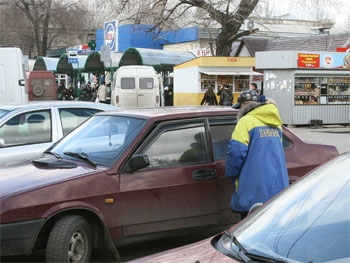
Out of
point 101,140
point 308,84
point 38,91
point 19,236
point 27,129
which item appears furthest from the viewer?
point 38,91

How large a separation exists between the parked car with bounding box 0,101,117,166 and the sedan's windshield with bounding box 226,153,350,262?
425cm

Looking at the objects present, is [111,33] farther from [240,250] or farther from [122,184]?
[240,250]

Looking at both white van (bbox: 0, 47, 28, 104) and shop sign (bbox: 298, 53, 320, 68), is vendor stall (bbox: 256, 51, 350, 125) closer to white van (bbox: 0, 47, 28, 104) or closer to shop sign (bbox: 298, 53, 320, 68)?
shop sign (bbox: 298, 53, 320, 68)

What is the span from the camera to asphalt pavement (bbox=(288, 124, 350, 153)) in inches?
609

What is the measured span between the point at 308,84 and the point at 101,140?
1697 centimetres

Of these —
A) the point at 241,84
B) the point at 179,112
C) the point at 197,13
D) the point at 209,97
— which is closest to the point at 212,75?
the point at 241,84

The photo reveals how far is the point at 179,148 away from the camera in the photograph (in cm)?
516

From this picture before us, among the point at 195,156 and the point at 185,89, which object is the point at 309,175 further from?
the point at 185,89

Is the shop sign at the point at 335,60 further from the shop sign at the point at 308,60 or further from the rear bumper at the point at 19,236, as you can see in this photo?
the rear bumper at the point at 19,236

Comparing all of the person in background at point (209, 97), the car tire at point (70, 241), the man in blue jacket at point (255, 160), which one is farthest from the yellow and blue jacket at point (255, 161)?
the person in background at point (209, 97)

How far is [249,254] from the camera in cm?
254

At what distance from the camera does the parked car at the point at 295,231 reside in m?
2.49

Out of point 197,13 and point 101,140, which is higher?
point 197,13

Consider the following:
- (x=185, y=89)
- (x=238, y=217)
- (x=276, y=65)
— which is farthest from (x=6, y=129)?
(x=185, y=89)
